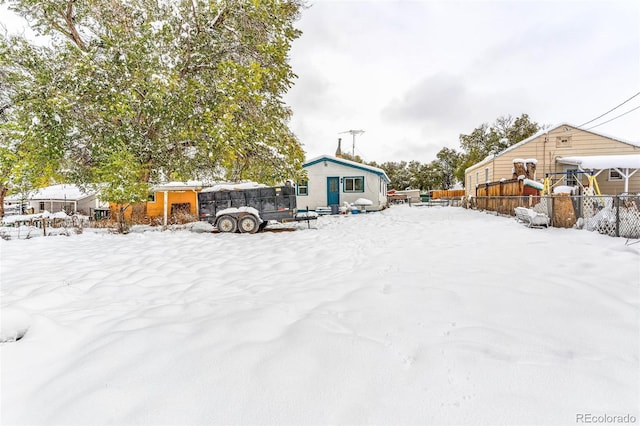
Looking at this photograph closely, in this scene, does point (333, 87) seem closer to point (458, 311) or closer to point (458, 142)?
point (458, 311)

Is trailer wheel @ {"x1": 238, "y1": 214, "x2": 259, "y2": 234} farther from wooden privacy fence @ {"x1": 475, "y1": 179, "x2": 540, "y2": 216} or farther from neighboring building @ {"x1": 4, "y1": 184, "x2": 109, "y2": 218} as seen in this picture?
neighboring building @ {"x1": 4, "y1": 184, "x2": 109, "y2": 218}

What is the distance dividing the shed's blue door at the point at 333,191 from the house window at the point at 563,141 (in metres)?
13.6

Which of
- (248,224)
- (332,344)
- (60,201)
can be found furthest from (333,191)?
(60,201)

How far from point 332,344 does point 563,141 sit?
2097cm

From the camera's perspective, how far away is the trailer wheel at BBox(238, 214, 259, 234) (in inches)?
392

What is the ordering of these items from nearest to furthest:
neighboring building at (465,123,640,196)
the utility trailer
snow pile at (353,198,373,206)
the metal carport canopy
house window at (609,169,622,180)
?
the utility trailer < the metal carport canopy < neighboring building at (465,123,640,196) < house window at (609,169,622,180) < snow pile at (353,198,373,206)

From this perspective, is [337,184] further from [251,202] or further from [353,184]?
[251,202]

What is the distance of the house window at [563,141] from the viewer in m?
16.2

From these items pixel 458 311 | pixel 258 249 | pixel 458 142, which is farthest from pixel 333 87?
pixel 458 142

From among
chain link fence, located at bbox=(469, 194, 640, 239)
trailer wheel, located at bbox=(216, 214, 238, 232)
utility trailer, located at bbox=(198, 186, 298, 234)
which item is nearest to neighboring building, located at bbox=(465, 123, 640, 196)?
chain link fence, located at bbox=(469, 194, 640, 239)

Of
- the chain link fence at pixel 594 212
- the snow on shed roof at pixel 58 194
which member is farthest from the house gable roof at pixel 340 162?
the snow on shed roof at pixel 58 194

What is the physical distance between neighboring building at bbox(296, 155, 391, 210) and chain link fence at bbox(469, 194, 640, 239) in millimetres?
10545

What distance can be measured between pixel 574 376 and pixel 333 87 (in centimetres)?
2259

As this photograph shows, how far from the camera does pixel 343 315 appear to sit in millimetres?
2695
